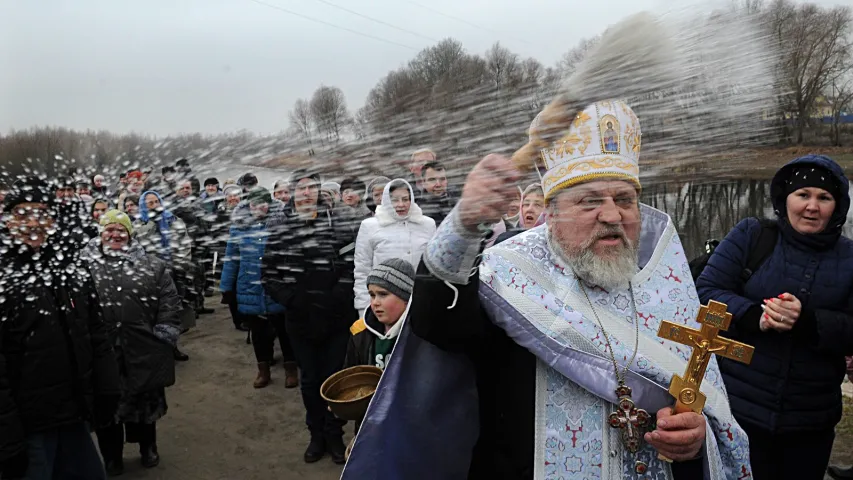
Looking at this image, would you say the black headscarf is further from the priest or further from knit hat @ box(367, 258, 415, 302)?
knit hat @ box(367, 258, 415, 302)

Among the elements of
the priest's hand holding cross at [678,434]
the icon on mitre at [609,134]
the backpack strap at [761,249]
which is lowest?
the priest's hand holding cross at [678,434]

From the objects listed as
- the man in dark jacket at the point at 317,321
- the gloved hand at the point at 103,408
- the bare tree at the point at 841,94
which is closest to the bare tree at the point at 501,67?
the bare tree at the point at 841,94

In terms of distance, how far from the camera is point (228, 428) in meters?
5.29

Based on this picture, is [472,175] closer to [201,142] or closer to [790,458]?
[201,142]

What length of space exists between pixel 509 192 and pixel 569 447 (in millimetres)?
965

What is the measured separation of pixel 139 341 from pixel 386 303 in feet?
6.62

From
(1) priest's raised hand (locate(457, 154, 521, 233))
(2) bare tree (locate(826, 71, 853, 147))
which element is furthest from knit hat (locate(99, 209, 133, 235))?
(2) bare tree (locate(826, 71, 853, 147))

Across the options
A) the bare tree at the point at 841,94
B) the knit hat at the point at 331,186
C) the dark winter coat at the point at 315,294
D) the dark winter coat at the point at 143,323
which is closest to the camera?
the bare tree at the point at 841,94

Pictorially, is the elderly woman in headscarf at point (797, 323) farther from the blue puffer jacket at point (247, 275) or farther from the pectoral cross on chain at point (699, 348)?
the blue puffer jacket at point (247, 275)

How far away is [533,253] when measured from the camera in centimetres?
199

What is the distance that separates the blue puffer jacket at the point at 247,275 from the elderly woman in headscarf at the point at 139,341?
453mm

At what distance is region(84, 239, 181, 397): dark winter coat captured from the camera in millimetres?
3576

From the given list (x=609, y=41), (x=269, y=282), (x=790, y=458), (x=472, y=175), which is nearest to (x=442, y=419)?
(x=472, y=175)

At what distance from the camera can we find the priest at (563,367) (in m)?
1.76
